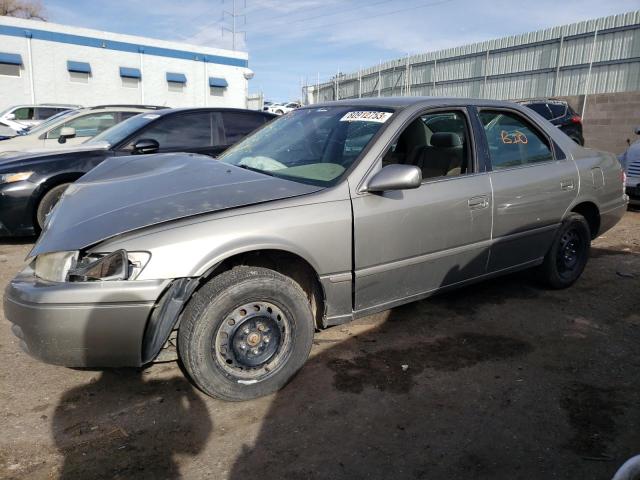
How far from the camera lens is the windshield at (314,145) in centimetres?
313

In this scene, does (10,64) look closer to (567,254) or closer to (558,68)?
(558,68)

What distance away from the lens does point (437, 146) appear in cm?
369

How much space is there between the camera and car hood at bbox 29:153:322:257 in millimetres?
2453

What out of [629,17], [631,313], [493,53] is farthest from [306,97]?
[631,313]

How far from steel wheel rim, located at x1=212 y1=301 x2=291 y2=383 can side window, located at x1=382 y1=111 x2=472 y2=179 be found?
141 cm

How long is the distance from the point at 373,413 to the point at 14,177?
4567 millimetres

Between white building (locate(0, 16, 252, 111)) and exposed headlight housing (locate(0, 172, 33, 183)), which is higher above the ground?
white building (locate(0, 16, 252, 111))

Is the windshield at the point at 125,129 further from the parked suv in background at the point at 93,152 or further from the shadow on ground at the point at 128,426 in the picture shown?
the shadow on ground at the point at 128,426

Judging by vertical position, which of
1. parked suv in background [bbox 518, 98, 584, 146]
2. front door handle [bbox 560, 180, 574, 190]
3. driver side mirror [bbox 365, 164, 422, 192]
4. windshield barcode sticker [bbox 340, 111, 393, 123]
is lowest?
front door handle [bbox 560, 180, 574, 190]

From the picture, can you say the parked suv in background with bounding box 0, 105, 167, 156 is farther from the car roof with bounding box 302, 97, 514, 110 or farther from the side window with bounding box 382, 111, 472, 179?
the side window with bounding box 382, 111, 472, 179

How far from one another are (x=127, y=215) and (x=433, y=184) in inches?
75.1

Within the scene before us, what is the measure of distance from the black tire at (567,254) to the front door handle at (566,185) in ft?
0.83

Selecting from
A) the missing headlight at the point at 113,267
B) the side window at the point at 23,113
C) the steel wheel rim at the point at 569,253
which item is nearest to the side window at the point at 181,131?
the missing headlight at the point at 113,267

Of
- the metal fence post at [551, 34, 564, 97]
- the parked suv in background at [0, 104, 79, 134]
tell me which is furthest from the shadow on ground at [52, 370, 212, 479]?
the metal fence post at [551, 34, 564, 97]
